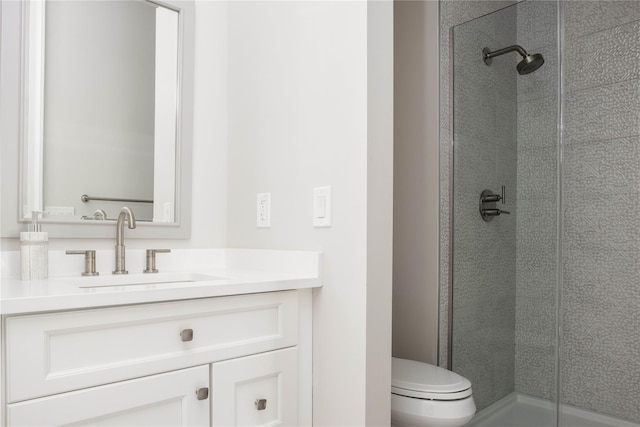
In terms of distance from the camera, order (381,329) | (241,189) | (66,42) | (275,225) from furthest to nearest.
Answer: (241,189), (275,225), (66,42), (381,329)

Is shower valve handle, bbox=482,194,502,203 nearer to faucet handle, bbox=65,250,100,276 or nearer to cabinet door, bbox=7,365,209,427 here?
cabinet door, bbox=7,365,209,427

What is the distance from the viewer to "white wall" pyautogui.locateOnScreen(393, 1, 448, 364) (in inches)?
81.0

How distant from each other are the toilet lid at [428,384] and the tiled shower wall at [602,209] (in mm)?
1002

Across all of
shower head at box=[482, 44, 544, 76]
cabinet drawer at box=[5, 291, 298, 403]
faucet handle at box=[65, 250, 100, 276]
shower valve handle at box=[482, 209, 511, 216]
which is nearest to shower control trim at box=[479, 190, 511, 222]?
shower valve handle at box=[482, 209, 511, 216]

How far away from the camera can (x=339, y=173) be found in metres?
1.40

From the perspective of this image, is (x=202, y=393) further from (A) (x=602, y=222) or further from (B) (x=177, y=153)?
(A) (x=602, y=222)

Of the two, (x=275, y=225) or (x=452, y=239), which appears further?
(x=452, y=239)

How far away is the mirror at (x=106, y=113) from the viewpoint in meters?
1.45

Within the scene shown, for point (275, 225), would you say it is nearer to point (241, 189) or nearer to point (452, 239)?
point (241, 189)

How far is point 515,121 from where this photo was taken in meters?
2.07

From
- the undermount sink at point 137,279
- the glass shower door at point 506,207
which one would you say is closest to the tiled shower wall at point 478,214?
the glass shower door at point 506,207

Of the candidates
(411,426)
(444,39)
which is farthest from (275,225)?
(444,39)

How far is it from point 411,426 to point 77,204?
1349 mm

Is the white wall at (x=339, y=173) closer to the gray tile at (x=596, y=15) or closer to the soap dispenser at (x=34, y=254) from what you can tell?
the soap dispenser at (x=34, y=254)
